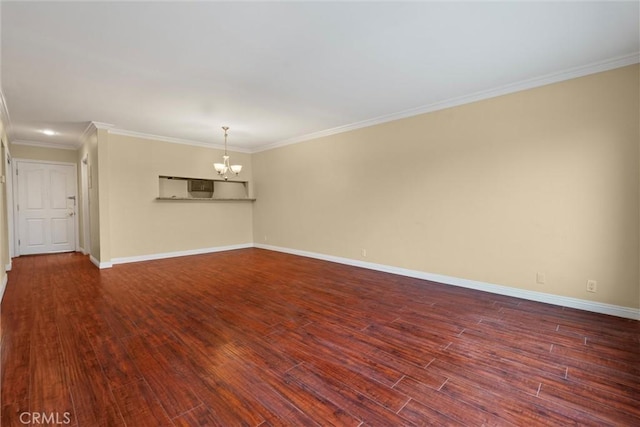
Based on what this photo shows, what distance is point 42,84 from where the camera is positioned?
3262 mm

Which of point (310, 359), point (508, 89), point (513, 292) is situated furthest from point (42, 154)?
point (513, 292)

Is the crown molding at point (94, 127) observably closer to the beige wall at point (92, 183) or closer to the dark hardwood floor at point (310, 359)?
the beige wall at point (92, 183)

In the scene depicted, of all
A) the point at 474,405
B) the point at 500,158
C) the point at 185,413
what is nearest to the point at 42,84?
the point at 185,413

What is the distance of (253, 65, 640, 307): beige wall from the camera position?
2.87 meters

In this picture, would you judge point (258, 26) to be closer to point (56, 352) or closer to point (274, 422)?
point (274, 422)

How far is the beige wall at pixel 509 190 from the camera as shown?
2.87 m

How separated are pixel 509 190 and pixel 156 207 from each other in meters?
6.11

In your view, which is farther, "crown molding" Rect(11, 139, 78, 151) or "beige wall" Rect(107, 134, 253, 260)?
"crown molding" Rect(11, 139, 78, 151)

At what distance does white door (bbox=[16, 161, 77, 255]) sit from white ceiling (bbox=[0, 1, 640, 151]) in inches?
112

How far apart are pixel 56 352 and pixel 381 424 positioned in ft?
8.21

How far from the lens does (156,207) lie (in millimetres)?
5883

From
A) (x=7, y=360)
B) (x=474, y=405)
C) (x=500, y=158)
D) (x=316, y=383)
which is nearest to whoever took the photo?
(x=474, y=405)

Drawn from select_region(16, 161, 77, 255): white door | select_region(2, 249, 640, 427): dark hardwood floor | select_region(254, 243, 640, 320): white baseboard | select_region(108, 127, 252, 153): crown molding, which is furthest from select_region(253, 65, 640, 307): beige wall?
select_region(16, 161, 77, 255): white door

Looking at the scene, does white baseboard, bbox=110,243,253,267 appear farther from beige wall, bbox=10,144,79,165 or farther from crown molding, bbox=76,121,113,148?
beige wall, bbox=10,144,79,165
